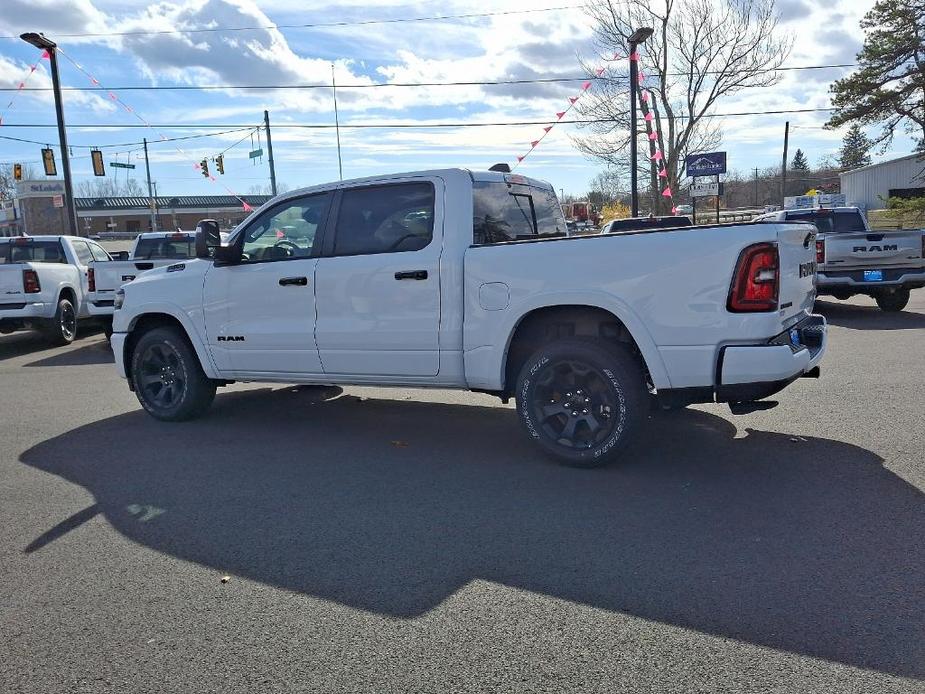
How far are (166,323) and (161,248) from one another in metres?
7.61

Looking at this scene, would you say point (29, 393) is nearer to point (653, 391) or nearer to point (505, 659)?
point (653, 391)

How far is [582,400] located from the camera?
524 cm

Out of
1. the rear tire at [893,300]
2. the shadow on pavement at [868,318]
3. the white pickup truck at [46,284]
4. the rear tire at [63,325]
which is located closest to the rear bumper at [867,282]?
the shadow on pavement at [868,318]

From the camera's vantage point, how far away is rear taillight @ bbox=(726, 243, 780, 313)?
15.1ft

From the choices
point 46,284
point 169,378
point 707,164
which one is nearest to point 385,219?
point 169,378

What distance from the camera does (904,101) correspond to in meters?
33.1

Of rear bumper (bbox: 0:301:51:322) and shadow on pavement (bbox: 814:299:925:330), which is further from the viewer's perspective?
rear bumper (bbox: 0:301:51:322)

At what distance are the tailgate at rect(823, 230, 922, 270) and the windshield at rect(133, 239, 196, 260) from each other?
10.8 m

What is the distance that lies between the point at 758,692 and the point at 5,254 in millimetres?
14180

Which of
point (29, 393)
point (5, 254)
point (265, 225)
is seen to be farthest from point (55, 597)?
point (5, 254)

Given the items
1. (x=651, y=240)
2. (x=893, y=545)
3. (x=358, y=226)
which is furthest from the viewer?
(x=358, y=226)

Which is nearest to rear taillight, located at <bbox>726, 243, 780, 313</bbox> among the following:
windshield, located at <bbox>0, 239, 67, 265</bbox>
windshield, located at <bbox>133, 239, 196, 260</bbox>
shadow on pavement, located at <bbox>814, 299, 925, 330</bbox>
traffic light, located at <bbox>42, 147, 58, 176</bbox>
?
shadow on pavement, located at <bbox>814, 299, 925, 330</bbox>

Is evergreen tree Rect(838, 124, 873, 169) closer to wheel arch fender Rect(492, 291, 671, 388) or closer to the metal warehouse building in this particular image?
the metal warehouse building

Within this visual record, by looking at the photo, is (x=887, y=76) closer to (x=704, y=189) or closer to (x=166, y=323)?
(x=704, y=189)
